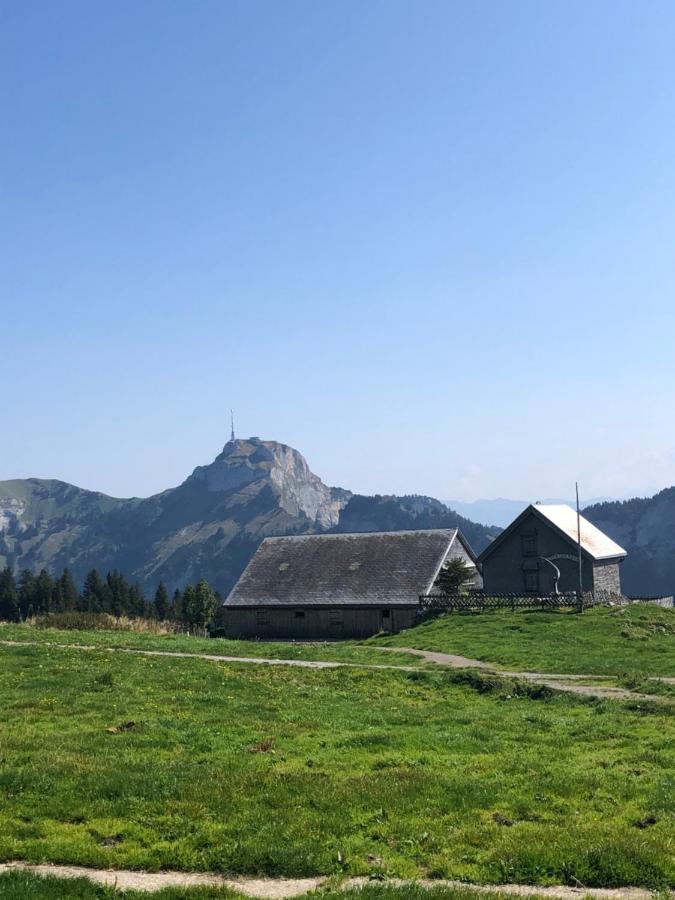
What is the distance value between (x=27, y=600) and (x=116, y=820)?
14158 centimetres

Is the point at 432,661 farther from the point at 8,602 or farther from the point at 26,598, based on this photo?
the point at 8,602

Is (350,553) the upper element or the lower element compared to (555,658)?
upper

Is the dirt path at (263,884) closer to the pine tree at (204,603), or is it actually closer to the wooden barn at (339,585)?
the wooden barn at (339,585)

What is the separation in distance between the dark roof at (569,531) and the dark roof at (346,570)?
190 inches

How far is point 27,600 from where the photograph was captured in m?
145

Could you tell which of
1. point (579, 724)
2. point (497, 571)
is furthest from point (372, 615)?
point (579, 724)

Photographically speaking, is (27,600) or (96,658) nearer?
(96,658)

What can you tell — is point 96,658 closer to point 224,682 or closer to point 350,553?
point 224,682

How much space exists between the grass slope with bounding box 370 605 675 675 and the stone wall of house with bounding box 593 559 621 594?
11228 mm

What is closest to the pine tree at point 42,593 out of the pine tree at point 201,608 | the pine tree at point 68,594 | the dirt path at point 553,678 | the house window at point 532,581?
the pine tree at point 68,594

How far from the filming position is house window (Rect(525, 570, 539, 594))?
231 ft

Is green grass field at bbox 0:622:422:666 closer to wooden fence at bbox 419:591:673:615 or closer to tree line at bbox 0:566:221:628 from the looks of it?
wooden fence at bbox 419:591:673:615

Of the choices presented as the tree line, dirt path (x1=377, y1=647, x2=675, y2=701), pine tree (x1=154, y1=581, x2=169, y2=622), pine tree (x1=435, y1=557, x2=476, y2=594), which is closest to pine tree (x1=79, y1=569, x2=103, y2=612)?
the tree line

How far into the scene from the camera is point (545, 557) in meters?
69.8
